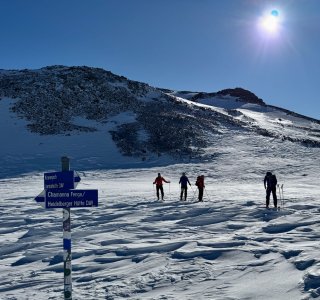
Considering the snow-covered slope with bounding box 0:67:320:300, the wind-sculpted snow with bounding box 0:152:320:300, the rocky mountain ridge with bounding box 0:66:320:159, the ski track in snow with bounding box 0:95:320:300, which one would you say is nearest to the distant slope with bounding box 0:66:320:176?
the rocky mountain ridge with bounding box 0:66:320:159

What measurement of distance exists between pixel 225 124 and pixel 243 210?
51.3 m

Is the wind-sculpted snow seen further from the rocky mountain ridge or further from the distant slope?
the rocky mountain ridge

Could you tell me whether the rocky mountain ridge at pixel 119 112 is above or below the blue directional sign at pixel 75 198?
above

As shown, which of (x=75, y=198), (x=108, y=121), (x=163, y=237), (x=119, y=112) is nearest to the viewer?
(x=75, y=198)

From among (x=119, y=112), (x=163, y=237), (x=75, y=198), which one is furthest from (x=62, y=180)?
(x=119, y=112)

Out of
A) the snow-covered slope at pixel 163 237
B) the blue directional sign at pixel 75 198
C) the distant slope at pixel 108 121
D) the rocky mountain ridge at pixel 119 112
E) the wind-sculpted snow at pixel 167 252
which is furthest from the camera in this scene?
the rocky mountain ridge at pixel 119 112

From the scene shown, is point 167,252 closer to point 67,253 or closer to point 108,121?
point 67,253

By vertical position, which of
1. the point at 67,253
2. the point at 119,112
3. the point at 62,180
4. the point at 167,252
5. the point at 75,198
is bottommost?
the point at 167,252

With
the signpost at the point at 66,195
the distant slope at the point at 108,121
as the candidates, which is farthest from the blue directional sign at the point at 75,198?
the distant slope at the point at 108,121

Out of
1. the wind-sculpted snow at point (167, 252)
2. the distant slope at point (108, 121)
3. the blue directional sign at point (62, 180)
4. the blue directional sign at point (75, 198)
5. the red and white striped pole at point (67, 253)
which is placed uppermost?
the distant slope at point (108, 121)

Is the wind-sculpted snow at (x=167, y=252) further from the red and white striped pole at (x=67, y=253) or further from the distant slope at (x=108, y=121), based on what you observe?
the distant slope at (x=108, y=121)

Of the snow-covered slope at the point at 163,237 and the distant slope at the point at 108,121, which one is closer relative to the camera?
the snow-covered slope at the point at 163,237

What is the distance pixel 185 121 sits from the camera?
210ft

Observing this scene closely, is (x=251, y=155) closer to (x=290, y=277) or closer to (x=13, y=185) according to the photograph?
(x=13, y=185)
